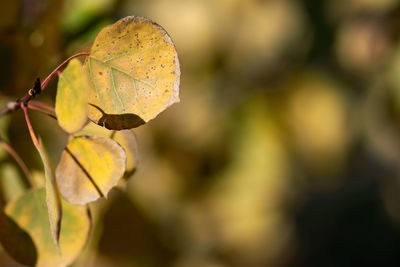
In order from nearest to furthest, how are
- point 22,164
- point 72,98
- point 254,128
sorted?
point 72,98, point 22,164, point 254,128


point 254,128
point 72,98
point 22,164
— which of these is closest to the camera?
point 72,98

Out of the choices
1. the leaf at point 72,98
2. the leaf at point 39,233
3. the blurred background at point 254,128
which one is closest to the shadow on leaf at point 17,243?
the leaf at point 39,233

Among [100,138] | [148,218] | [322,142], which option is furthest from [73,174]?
[322,142]

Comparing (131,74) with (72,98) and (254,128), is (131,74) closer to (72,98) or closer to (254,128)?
(72,98)

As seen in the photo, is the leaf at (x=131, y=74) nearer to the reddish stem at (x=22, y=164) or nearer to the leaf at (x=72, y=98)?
the leaf at (x=72, y=98)

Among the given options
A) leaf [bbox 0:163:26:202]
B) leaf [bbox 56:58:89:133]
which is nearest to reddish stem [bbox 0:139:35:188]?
leaf [bbox 0:163:26:202]

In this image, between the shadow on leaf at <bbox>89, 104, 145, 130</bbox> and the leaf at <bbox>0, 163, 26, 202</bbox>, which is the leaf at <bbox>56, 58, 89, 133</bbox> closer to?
the shadow on leaf at <bbox>89, 104, 145, 130</bbox>

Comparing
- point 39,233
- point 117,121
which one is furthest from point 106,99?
point 39,233
